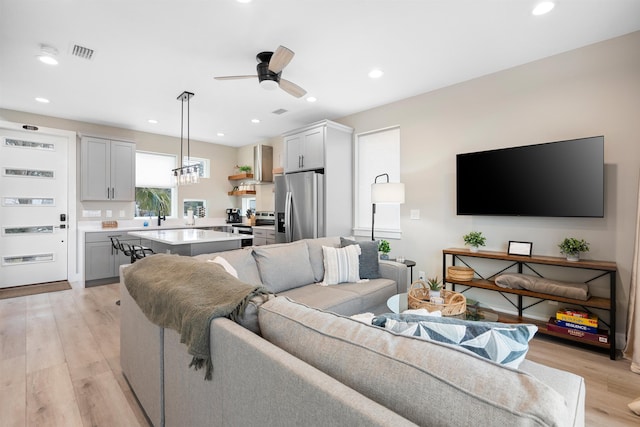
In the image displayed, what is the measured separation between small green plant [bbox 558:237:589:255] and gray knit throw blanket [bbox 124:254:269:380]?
3.03m

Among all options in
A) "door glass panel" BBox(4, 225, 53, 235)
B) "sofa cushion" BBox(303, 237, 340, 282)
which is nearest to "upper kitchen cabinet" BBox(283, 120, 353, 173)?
"sofa cushion" BBox(303, 237, 340, 282)

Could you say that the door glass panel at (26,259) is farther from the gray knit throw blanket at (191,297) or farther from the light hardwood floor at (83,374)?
the gray knit throw blanket at (191,297)

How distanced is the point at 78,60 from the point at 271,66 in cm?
213

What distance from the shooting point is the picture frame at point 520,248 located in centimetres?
309

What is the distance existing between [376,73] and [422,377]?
11.2ft

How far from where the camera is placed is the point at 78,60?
3.06 metres

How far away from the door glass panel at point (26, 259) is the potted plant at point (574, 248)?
23.4 feet

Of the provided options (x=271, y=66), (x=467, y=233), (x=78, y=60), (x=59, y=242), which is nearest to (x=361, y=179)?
(x=467, y=233)

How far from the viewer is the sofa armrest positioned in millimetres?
3232

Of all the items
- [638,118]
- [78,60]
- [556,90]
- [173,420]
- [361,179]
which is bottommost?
[173,420]

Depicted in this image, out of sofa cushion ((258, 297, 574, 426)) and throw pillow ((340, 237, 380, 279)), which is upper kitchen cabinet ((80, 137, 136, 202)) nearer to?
throw pillow ((340, 237, 380, 279))

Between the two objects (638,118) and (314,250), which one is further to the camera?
(314,250)

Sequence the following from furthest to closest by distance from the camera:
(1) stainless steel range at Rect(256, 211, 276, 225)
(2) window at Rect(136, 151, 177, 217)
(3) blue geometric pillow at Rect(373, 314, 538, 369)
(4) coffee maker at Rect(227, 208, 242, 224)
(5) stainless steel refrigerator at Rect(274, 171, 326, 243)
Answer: (4) coffee maker at Rect(227, 208, 242, 224) → (1) stainless steel range at Rect(256, 211, 276, 225) → (2) window at Rect(136, 151, 177, 217) → (5) stainless steel refrigerator at Rect(274, 171, 326, 243) → (3) blue geometric pillow at Rect(373, 314, 538, 369)

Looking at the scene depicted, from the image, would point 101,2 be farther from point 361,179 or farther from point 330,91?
point 361,179
